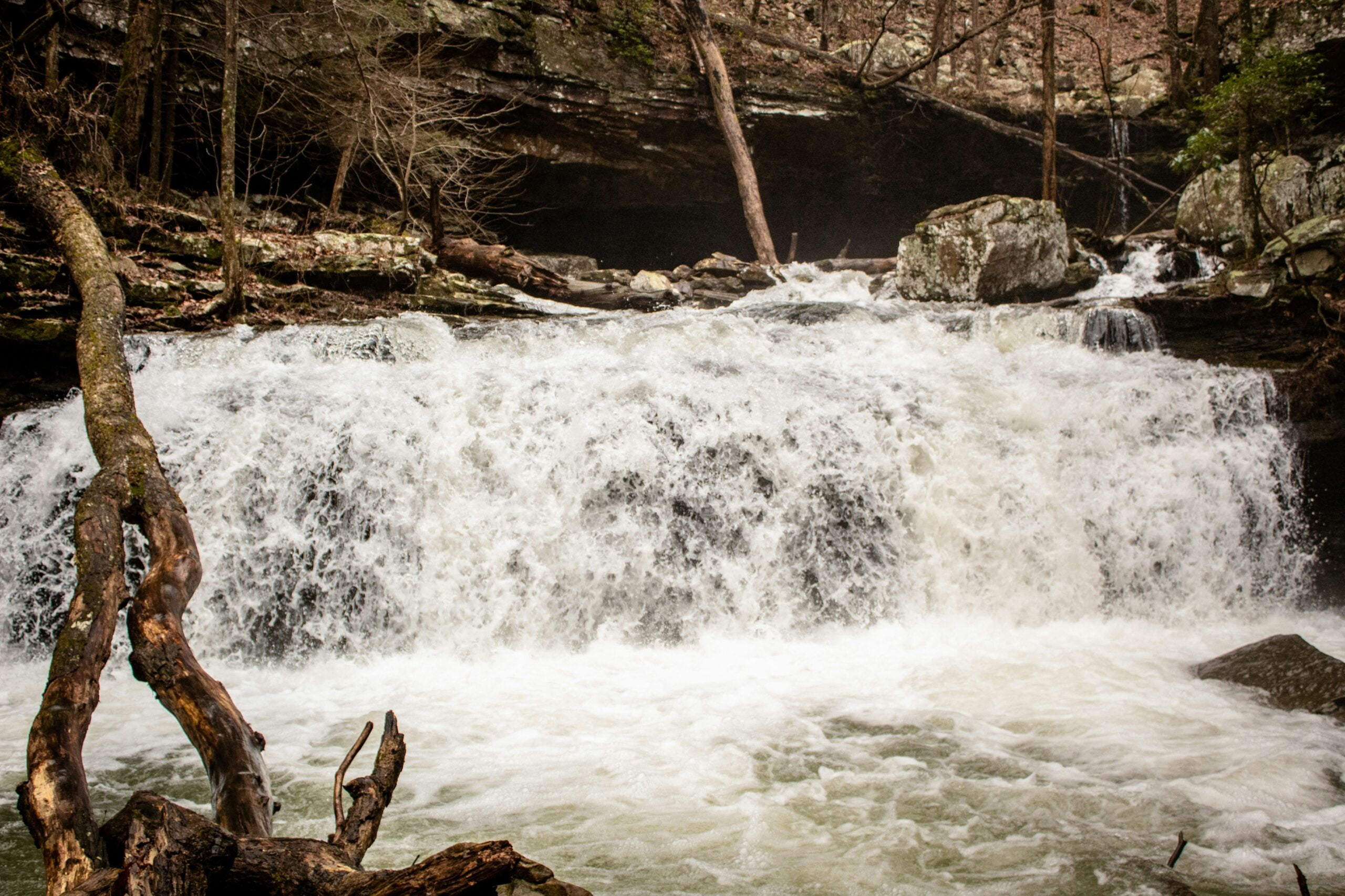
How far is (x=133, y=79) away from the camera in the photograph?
9133 mm

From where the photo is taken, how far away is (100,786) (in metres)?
3.30

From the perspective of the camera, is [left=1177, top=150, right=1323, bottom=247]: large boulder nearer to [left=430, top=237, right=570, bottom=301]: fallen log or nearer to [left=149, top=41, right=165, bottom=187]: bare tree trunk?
[left=430, top=237, right=570, bottom=301]: fallen log

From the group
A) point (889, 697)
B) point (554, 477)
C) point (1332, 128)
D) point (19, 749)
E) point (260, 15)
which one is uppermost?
point (1332, 128)

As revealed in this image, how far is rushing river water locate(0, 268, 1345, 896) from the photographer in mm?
3043

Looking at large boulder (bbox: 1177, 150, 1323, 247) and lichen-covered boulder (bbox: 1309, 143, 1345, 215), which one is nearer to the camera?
lichen-covered boulder (bbox: 1309, 143, 1345, 215)

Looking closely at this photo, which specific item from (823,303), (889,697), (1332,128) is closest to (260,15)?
(823,303)

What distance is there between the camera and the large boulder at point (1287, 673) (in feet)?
13.4

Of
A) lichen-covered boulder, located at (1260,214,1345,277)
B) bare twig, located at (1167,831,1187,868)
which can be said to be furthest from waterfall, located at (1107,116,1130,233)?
bare twig, located at (1167,831,1187,868)

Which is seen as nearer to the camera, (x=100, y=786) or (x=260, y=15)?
(x=100, y=786)

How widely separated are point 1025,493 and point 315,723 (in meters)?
5.27

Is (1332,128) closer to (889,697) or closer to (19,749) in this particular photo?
(889,697)

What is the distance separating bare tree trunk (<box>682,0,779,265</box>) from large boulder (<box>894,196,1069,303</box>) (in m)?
3.34

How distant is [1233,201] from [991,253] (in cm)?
403

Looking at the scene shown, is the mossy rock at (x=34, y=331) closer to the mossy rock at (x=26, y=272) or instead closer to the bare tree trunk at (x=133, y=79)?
the mossy rock at (x=26, y=272)
